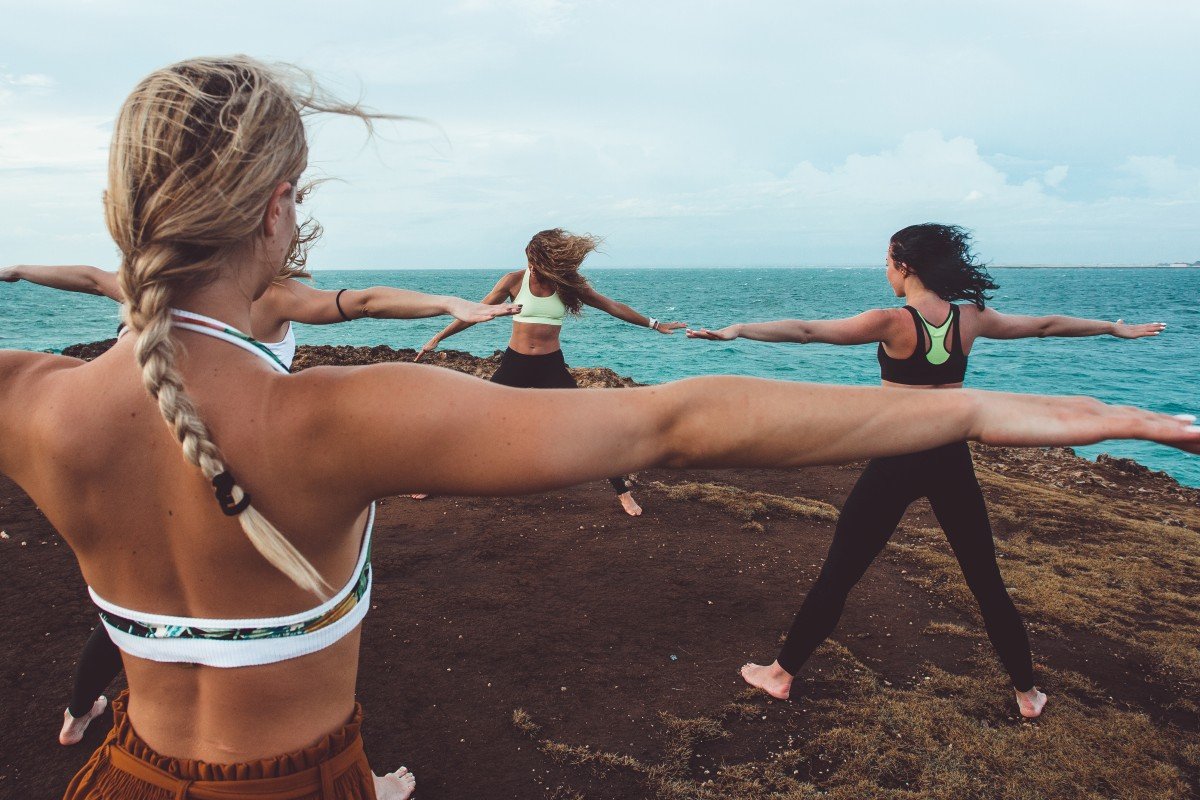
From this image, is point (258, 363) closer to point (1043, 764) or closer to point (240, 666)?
point (240, 666)

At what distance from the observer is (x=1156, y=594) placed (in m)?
5.70

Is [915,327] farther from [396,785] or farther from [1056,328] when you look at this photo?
[396,785]

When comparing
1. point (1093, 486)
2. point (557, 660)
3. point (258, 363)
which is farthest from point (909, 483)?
point (1093, 486)

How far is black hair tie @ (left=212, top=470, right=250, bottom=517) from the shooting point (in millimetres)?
1075

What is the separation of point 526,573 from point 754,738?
2.33 meters

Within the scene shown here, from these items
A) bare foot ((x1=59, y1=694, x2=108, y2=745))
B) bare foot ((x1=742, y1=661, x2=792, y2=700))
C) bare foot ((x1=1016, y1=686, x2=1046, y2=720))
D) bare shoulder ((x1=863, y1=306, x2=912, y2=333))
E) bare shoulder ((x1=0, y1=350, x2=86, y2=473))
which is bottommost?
bare foot ((x1=59, y1=694, x2=108, y2=745))

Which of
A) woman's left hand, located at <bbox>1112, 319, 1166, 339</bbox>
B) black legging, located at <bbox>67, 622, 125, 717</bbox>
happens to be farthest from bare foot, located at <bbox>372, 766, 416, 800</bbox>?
woman's left hand, located at <bbox>1112, 319, 1166, 339</bbox>

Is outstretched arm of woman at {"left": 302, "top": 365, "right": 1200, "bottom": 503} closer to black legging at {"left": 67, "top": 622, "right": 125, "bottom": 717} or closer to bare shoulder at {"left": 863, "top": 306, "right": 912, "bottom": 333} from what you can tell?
bare shoulder at {"left": 863, "top": 306, "right": 912, "bottom": 333}

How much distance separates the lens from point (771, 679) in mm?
4012

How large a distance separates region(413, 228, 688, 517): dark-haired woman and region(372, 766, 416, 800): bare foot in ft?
12.7

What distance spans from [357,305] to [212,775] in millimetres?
2765

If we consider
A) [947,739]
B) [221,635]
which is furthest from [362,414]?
[947,739]

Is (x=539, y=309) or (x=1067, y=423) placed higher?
(x=1067, y=423)

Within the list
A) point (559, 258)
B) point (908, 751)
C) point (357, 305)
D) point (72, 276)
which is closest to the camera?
point (72, 276)
